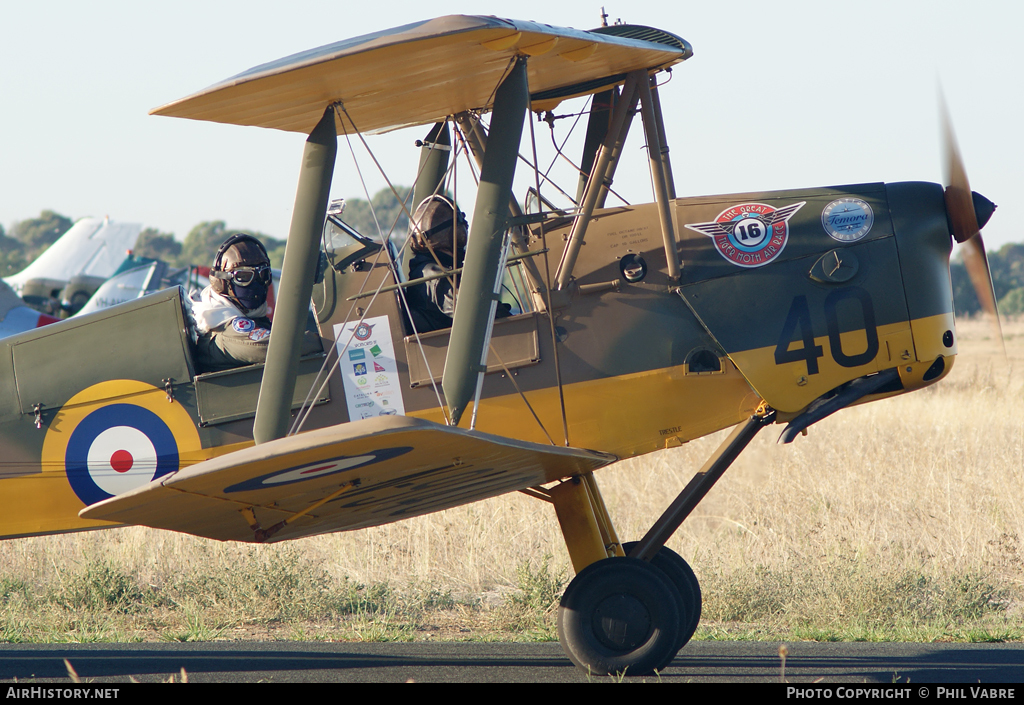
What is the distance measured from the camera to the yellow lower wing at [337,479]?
333 centimetres

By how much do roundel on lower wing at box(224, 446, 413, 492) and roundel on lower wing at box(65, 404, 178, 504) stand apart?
128 cm

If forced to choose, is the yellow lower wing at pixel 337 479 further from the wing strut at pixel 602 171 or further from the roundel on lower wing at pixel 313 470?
the wing strut at pixel 602 171

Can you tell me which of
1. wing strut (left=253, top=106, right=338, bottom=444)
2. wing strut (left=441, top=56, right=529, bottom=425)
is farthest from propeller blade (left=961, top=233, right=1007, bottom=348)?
wing strut (left=253, top=106, right=338, bottom=444)

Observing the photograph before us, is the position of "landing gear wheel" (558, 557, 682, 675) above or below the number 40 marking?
below

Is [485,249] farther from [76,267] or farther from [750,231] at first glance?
[76,267]

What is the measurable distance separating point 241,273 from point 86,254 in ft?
64.4

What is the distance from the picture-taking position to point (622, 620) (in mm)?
4672

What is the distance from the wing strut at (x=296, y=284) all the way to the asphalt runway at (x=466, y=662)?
1774 mm

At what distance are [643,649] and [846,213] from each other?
2401mm

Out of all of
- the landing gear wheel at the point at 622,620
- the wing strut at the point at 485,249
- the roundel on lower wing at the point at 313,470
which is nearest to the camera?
the roundel on lower wing at the point at 313,470

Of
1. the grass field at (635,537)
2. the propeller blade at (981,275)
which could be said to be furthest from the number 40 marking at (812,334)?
the grass field at (635,537)

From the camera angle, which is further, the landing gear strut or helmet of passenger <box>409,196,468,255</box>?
helmet of passenger <box>409,196,468,255</box>

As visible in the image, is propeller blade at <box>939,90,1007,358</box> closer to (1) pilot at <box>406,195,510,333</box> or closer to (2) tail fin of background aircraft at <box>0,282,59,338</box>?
(1) pilot at <box>406,195,510,333</box>

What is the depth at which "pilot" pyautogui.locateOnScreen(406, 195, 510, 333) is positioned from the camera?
480cm
